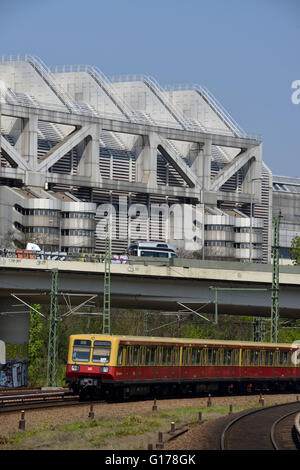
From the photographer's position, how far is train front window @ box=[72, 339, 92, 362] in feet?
160

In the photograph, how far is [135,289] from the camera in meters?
73.1

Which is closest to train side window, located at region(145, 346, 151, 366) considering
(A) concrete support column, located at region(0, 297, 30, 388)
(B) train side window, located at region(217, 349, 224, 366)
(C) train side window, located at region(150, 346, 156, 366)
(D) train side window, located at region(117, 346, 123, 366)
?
(C) train side window, located at region(150, 346, 156, 366)

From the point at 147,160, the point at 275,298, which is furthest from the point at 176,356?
the point at 147,160

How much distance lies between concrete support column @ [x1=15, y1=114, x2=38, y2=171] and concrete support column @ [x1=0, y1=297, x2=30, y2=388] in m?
68.7

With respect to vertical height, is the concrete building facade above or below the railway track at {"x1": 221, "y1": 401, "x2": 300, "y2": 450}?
above

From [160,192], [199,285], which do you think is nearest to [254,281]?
[199,285]

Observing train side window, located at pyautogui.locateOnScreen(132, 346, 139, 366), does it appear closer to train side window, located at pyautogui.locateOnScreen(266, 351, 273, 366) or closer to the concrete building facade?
train side window, located at pyautogui.locateOnScreen(266, 351, 273, 366)

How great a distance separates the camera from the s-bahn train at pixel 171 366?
4803cm

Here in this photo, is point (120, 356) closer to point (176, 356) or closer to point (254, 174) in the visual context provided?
point (176, 356)

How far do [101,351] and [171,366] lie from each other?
16.9 feet

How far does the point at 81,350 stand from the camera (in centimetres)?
4916

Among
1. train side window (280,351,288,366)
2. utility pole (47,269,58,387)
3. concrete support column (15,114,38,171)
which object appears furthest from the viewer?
concrete support column (15,114,38,171)
